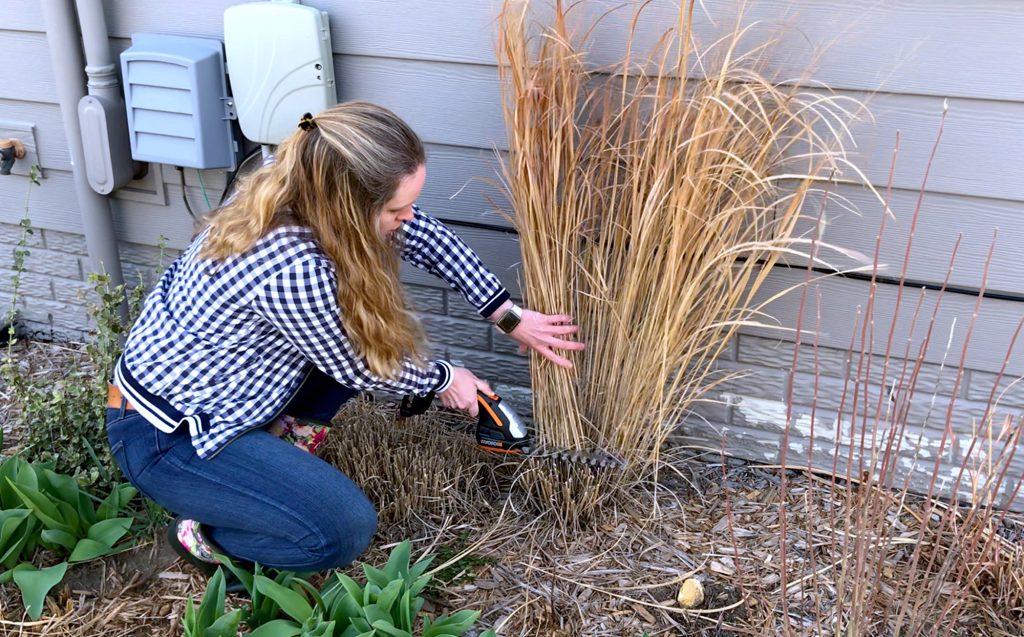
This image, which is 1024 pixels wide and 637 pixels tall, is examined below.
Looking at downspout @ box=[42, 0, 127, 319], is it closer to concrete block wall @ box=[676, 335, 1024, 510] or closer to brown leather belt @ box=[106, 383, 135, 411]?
brown leather belt @ box=[106, 383, 135, 411]

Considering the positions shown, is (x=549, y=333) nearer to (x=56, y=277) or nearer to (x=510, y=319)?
(x=510, y=319)

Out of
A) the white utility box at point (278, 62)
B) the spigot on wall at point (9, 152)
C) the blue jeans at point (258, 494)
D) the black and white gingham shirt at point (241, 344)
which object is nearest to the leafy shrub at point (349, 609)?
the blue jeans at point (258, 494)

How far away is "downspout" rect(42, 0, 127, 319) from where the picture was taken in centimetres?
266

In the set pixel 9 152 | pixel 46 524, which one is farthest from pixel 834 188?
pixel 9 152

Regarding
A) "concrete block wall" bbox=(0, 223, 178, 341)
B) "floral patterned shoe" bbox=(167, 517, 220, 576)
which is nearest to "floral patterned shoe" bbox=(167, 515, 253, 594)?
"floral patterned shoe" bbox=(167, 517, 220, 576)

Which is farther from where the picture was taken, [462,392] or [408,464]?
[408,464]

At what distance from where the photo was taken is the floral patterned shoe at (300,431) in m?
2.25

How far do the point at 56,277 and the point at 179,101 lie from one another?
1.01 m

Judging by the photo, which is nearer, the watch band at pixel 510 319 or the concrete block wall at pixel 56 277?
the watch band at pixel 510 319

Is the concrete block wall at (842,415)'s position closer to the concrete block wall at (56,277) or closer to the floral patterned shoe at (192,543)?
the floral patterned shoe at (192,543)

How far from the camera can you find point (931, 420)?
236 cm

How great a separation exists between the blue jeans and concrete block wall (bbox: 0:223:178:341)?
116 cm

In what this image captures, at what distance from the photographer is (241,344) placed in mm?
1952

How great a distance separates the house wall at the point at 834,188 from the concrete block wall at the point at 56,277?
2.6 inches
